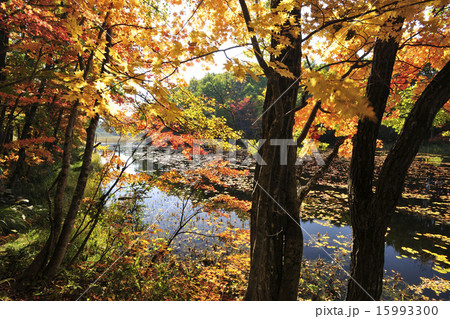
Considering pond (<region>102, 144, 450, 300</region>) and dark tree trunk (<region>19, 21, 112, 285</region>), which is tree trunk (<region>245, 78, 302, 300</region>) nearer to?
dark tree trunk (<region>19, 21, 112, 285</region>)

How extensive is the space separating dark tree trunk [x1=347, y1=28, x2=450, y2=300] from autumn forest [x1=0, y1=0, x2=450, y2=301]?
0.05ft

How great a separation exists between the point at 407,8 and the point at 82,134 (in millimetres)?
15246

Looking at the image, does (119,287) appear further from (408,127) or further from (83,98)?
(408,127)

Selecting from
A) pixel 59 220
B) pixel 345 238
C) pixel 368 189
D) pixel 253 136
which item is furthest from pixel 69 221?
pixel 345 238

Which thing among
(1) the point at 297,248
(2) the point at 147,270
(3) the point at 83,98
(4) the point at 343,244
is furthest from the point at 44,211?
(4) the point at 343,244

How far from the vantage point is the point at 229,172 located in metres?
6.53

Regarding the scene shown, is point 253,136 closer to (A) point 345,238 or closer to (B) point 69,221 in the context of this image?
(B) point 69,221

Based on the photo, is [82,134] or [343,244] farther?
[82,134]

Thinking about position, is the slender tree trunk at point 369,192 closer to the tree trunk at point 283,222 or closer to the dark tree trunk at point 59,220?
the tree trunk at point 283,222

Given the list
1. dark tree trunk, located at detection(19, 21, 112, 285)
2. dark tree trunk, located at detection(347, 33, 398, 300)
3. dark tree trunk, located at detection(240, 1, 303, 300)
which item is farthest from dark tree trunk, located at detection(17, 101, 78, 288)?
dark tree trunk, located at detection(347, 33, 398, 300)

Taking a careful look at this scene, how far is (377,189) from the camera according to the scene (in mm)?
2584

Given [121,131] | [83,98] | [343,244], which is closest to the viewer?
[83,98]

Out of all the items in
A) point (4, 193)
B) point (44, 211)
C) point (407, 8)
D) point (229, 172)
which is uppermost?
point (407, 8)

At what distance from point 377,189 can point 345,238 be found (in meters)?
6.00
